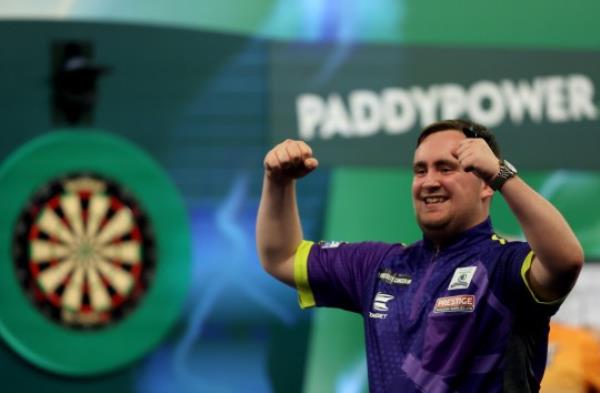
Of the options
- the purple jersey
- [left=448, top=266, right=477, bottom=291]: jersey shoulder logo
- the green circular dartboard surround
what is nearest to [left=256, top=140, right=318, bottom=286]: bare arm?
the purple jersey

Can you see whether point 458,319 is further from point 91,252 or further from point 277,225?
point 91,252

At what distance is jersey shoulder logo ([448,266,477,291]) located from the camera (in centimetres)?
288

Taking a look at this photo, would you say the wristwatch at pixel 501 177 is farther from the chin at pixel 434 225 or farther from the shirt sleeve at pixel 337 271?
the shirt sleeve at pixel 337 271

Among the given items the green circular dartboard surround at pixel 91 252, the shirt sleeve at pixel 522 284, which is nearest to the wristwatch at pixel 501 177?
the shirt sleeve at pixel 522 284

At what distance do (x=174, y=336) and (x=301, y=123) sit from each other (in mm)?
1048

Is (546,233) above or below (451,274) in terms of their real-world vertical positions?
above

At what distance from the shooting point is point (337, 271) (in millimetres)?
3270

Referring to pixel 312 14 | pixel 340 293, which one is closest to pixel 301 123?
pixel 312 14

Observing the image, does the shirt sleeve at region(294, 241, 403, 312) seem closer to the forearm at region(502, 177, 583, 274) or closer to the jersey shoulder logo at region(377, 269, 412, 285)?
the jersey shoulder logo at region(377, 269, 412, 285)

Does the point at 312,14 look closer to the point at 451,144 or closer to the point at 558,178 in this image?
the point at 558,178

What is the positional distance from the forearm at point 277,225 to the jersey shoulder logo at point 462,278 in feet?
1.83

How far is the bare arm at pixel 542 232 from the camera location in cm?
264

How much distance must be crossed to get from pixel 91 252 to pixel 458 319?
236 centimetres

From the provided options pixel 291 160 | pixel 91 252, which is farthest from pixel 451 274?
pixel 91 252
